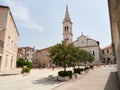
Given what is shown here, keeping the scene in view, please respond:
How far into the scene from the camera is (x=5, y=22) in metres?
21.6

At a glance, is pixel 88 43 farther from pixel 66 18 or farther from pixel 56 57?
pixel 56 57

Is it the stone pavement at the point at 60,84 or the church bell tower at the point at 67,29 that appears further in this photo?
the church bell tower at the point at 67,29

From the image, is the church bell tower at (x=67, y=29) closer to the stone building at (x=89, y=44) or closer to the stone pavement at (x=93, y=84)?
the stone building at (x=89, y=44)

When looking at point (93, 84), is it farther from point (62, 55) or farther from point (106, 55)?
point (106, 55)

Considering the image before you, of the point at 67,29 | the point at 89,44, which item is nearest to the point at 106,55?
the point at 89,44

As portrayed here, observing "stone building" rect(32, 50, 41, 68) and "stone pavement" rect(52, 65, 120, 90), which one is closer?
"stone pavement" rect(52, 65, 120, 90)

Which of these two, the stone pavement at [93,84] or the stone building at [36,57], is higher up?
the stone building at [36,57]

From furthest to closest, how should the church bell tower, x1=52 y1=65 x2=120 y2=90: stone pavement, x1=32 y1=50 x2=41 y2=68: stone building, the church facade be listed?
x1=32 y1=50 x2=41 y2=68: stone building
the church facade
the church bell tower
x1=52 y1=65 x2=120 y2=90: stone pavement

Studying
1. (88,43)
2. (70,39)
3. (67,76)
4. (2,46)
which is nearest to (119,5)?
(67,76)

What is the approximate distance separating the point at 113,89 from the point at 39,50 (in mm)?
61530

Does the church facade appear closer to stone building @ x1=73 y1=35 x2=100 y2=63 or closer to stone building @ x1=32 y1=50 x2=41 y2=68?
stone building @ x1=73 y1=35 x2=100 y2=63

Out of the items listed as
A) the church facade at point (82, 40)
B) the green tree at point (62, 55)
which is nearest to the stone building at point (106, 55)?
the church facade at point (82, 40)

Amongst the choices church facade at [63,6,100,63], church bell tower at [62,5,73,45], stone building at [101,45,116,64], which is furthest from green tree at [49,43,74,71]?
stone building at [101,45,116,64]

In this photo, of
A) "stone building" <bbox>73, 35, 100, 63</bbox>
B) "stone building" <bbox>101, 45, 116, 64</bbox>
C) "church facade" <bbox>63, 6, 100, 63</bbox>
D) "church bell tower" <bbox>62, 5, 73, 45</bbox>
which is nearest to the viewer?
"church bell tower" <bbox>62, 5, 73, 45</bbox>
